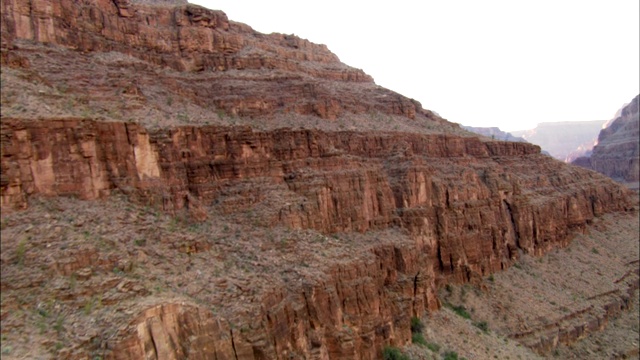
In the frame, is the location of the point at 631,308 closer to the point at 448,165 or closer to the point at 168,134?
the point at 448,165

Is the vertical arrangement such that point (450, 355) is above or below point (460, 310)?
above

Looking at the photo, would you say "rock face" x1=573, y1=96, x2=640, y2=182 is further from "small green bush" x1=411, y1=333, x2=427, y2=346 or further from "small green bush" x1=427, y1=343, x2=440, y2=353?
"small green bush" x1=411, y1=333, x2=427, y2=346

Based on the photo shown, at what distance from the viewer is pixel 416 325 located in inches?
1355

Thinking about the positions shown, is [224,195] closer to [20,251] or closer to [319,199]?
[319,199]

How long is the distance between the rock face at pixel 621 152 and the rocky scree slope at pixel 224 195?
6485 centimetres

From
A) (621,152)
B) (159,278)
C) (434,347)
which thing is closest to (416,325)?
(434,347)

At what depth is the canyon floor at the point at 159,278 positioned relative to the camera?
18.5 m

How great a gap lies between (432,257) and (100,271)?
2753 centimetres

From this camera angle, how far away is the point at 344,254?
103ft

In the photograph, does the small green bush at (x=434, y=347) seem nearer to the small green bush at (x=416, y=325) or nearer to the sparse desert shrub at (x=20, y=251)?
the small green bush at (x=416, y=325)

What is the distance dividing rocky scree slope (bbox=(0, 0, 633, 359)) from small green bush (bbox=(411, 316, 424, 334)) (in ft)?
5.93

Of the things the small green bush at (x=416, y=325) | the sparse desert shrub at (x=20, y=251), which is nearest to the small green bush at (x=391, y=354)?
the small green bush at (x=416, y=325)

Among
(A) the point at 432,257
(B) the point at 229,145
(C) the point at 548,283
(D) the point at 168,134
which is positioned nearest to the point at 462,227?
(A) the point at 432,257

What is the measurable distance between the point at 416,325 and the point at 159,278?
59.0ft
